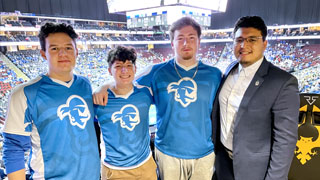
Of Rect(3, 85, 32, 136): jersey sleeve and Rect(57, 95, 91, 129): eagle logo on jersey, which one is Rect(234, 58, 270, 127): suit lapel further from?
Rect(3, 85, 32, 136): jersey sleeve

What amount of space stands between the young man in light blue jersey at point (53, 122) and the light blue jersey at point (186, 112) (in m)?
0.47

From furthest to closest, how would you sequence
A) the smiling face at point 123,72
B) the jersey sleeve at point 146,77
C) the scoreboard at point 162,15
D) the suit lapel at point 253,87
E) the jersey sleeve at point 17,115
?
the scoreboard at point 162,15, the jersey sleeve at point 146,77, the smiling face at point 123,72, the suit lapel at point 253,87, the jersey sleeve at point 17,115

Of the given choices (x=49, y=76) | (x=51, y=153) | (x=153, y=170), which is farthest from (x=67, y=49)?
(x=153, y=170)

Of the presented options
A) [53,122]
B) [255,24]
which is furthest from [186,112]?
[53,122]

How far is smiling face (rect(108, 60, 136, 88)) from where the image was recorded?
1.31 meters

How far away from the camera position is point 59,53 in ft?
3.59

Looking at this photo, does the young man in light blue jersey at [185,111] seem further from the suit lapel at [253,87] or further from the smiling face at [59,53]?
the smiling face at [59,53]

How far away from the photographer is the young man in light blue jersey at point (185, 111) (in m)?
1.37

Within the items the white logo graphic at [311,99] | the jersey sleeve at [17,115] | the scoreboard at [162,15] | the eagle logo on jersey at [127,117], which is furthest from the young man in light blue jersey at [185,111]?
the scoreboard at [162,15]

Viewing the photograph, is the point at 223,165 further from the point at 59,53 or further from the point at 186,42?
the point at 59,53

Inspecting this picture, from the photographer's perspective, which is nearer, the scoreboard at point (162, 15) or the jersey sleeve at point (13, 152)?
the jersey sleeve at point (13, 152)

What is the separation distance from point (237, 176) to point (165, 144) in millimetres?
473

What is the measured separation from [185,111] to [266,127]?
464 mm

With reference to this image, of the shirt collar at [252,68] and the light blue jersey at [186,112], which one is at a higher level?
the shirt collar at [252,68]
